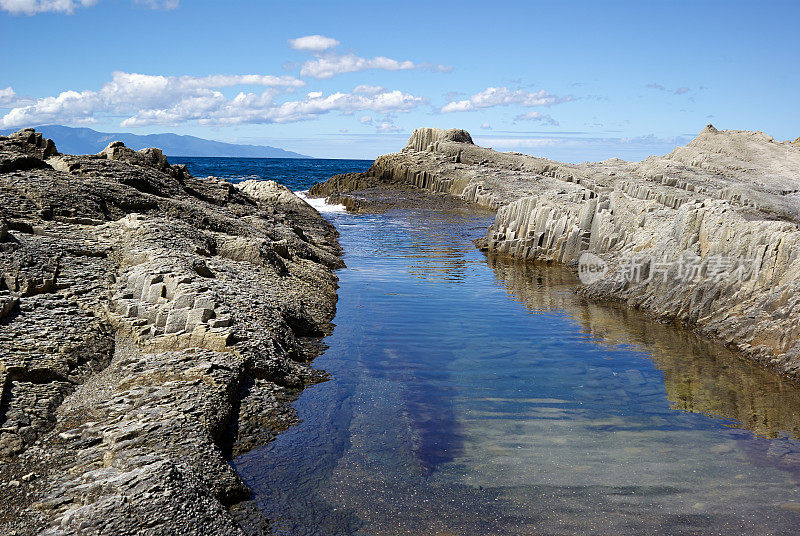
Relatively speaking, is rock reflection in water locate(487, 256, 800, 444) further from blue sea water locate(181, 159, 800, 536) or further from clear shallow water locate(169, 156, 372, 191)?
clear shallow water locate(169, 156, 372, 191)

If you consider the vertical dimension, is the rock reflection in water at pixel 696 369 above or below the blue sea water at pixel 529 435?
above

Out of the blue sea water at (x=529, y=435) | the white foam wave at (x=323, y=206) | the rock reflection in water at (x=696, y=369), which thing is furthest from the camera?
the white foam wave at (x=323, y=206)

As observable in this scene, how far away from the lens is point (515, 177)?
52250 millimetres

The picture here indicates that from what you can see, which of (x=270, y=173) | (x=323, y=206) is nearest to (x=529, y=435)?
(x=323, y=206)

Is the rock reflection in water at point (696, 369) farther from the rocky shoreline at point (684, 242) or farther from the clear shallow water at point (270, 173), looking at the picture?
the clear shallow water at point (270, 173)

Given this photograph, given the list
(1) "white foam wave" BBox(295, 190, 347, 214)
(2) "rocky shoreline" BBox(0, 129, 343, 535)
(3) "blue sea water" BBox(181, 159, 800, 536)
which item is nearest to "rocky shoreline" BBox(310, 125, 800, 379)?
(3) "blue sea water" BBox(181, 159, 800, 536)

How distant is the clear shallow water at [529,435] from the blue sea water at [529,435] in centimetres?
3

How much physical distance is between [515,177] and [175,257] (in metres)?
43.1

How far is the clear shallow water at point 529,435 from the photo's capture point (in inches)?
268

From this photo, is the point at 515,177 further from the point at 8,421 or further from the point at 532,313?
the point at 8,421

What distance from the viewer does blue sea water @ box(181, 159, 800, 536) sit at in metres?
6.80

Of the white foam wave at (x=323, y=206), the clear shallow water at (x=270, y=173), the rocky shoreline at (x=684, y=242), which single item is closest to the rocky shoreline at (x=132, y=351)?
the rocky shoreline at (x=684, y=242)

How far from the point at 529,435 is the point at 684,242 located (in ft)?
29.0

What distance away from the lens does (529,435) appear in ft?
28.6
